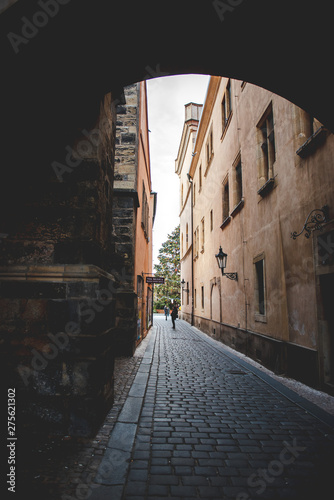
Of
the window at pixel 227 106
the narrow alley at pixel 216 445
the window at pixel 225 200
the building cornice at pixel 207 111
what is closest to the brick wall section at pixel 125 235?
the narrow alley at pixel 216 445

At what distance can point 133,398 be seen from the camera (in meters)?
4.67

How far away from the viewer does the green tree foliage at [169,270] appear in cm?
4438

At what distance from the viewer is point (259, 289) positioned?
27.9ft

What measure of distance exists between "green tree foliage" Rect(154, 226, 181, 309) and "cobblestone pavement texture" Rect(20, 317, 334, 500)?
128 feet

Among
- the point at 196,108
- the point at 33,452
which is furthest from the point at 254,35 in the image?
the point at 196,108

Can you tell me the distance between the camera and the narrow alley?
2.47 meters

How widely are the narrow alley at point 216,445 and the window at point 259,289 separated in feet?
9.00

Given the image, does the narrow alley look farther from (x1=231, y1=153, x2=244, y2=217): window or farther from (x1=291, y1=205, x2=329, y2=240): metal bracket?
(x1=231, y1=153, x2=244, y2=217): window

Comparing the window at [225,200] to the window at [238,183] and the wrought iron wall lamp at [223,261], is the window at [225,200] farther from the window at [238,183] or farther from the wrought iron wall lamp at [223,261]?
the wrought iron wall lamp at [223,261]

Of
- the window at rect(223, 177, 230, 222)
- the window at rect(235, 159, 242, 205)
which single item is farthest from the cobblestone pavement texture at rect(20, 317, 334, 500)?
the window at rect(223, 177, 230, 222)

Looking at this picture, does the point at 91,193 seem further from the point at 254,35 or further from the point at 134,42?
the point at 254,35

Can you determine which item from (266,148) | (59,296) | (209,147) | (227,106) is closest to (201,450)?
(59,296)

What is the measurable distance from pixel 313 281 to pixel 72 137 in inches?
181

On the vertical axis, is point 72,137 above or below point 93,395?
above
